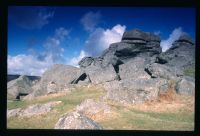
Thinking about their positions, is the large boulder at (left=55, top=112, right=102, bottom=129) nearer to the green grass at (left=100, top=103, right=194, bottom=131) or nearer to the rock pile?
the green grass at (left=100, top=103, right=194, bottom=131)

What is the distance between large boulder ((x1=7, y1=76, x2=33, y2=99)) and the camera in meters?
28.9

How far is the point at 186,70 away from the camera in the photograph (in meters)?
31.4

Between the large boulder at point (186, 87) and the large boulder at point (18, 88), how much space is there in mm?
16235

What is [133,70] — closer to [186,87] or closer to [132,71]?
[132,71]

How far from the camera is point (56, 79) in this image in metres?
30.7

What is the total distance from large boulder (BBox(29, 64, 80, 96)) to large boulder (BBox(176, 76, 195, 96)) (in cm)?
1188

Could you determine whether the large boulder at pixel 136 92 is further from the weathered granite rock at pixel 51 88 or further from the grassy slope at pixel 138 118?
the weathered granite rock at pixel 51 88

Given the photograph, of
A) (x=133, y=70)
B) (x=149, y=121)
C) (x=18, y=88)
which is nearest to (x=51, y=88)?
(x=18, y=88)

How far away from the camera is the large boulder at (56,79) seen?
28344mm

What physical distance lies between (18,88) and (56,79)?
Result: 424cm
